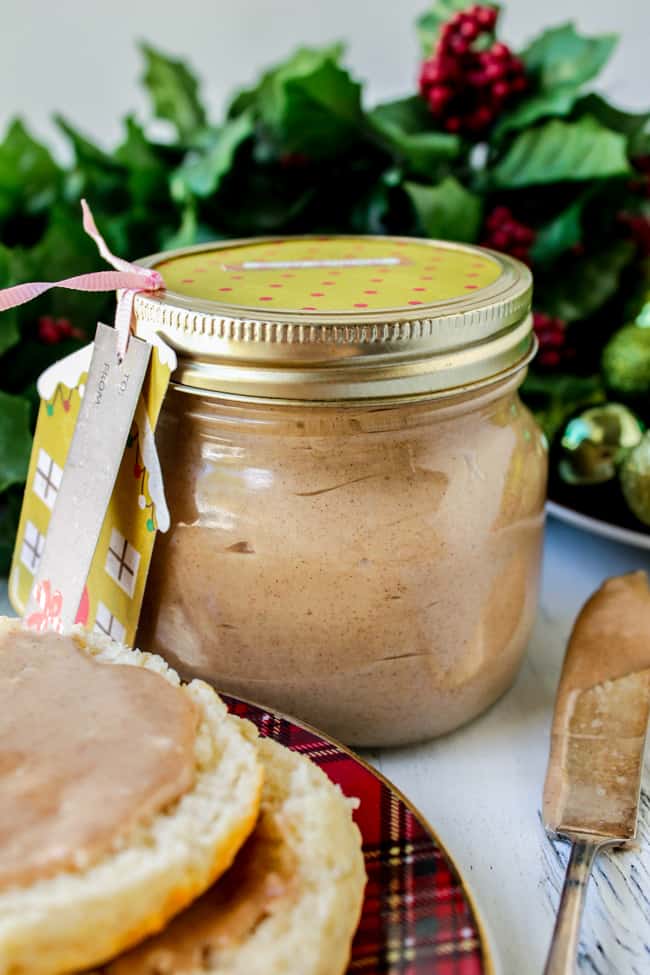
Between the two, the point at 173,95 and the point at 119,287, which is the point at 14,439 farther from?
the point at 173,95

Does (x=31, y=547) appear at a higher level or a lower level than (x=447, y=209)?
lower

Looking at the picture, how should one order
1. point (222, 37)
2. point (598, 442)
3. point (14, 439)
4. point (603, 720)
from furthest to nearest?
point (222, 37) → point (598, 442) → point (14, 439) → point (603, 720)

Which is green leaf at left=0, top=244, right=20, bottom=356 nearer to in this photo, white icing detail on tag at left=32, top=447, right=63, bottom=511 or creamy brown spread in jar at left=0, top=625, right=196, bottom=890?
white icing detail on tag at left=32, top=447, right=63, bottom=511

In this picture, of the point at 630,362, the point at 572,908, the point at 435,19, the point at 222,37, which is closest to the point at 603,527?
the point at 630,362

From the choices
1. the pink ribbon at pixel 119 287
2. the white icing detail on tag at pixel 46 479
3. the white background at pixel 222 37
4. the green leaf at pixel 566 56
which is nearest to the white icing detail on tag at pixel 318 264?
the pink ribbon at pixel 119 287

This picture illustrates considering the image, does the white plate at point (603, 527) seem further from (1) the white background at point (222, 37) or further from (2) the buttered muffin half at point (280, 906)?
(1) the white background at point (222, 37)

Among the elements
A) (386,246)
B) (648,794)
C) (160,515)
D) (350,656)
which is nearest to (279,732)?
(350,656)

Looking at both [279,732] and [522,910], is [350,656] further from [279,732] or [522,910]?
[522,910]
